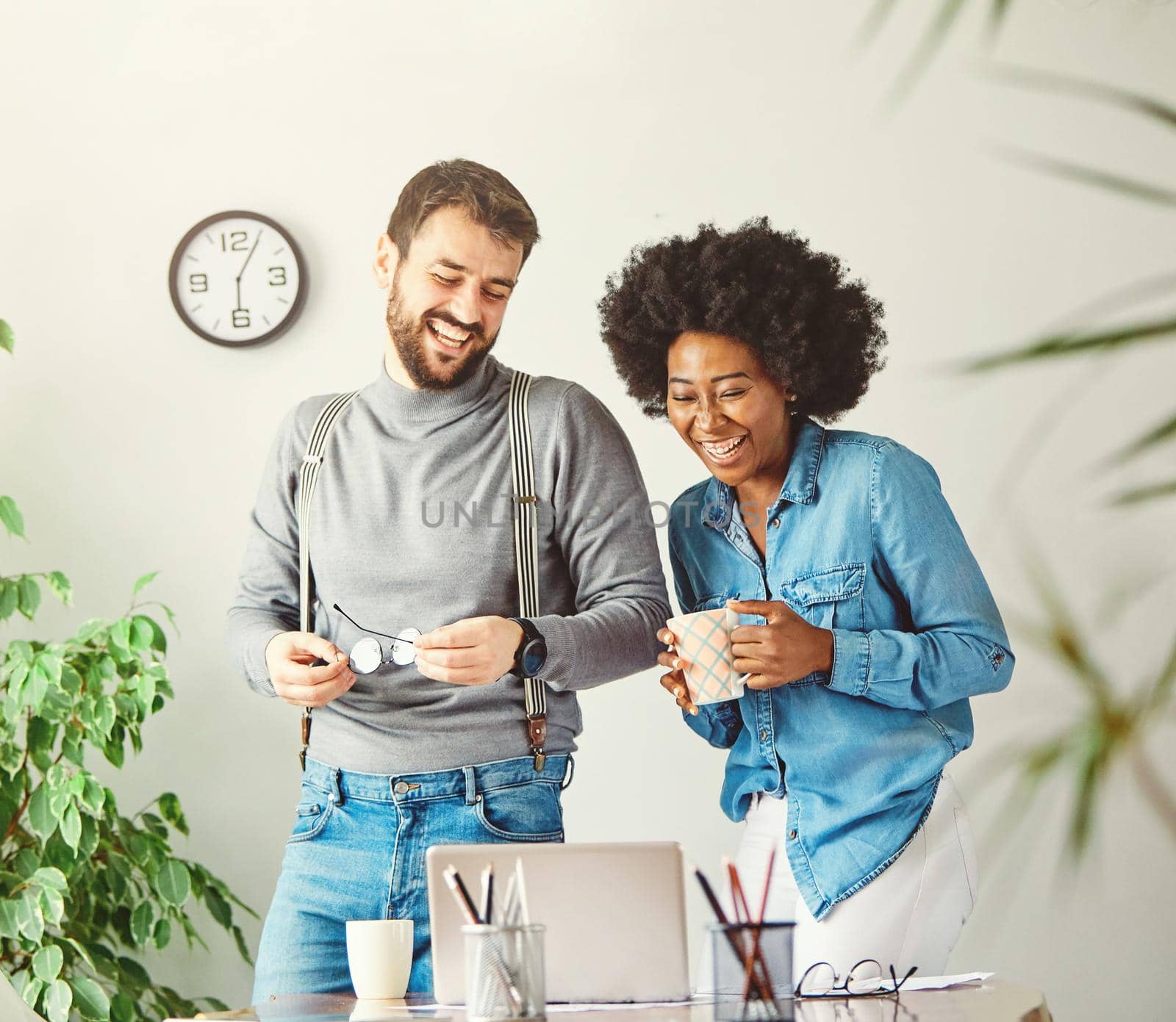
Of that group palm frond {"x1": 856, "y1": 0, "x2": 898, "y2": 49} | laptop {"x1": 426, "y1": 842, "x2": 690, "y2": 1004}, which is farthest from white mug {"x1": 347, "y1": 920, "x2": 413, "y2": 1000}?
palm frond {"x1": 856, "y1": 0, "x2": 898, "y2": 49}

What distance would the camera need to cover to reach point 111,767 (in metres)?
2.59

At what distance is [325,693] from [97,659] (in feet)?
2.66

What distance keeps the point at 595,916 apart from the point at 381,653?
64cm

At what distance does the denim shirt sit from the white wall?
644 millimetres

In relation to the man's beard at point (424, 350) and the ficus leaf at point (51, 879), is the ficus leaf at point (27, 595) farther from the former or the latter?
the man's beard at point (424, 350)

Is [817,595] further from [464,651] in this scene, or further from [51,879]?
[51,879]

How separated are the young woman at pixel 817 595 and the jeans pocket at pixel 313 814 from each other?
49 cm

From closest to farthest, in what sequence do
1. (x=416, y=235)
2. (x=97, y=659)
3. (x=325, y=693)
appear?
1. (x=325, y=693)
2. (x=416, y=235)
3. (x=97, y=659)

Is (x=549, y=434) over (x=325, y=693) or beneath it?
over

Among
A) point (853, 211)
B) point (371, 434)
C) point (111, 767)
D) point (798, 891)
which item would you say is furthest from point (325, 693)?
point (853, 211)

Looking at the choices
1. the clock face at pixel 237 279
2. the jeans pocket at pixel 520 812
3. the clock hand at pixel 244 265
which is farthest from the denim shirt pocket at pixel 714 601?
the clock hand at pixel 244 265

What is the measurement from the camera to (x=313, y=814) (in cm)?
172

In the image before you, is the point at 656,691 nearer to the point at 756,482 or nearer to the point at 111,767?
the point at 756,482

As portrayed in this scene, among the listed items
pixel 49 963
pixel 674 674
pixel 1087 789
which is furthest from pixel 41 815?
pixel 1087 789
